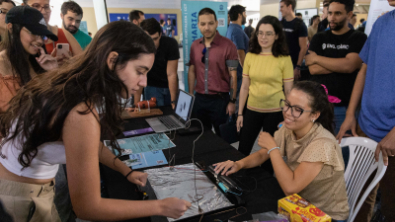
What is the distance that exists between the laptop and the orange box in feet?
3.40

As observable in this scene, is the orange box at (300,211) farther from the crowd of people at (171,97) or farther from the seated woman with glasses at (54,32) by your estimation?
the seated woman with glasses at (54,32)

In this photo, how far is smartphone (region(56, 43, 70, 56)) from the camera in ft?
6.77

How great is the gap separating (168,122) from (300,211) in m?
1.30

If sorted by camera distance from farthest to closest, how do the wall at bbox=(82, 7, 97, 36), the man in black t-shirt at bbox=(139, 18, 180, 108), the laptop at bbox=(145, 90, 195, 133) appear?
the wall at bbox=(82, 7, 97, 36)
the man in black t-shirt at bbox=(139, 18, 180, 108)
the laptop at bbox=(145, 90, 195, 133)

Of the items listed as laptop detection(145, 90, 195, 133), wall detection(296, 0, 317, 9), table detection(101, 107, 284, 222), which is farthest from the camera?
wall detection(296, 0, 317, 9)

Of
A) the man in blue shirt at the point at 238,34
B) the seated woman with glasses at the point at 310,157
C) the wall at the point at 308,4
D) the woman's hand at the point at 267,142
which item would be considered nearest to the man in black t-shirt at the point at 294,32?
A: the man in blue shirt at the point at 238,34

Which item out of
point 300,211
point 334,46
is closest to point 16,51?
point 300,211

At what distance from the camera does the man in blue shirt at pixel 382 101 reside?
133 cm

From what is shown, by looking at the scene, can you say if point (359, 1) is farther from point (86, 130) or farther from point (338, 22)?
point (86, 130)

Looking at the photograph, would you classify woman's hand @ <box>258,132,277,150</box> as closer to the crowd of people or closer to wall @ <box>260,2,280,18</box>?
the crowd of people

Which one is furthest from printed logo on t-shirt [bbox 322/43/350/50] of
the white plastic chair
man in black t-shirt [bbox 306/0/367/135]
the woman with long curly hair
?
the woman with long curly hair

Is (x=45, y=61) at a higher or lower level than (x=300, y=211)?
higher

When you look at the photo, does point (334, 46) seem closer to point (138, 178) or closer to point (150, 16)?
point (138, 178)

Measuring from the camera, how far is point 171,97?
2.57 metres
